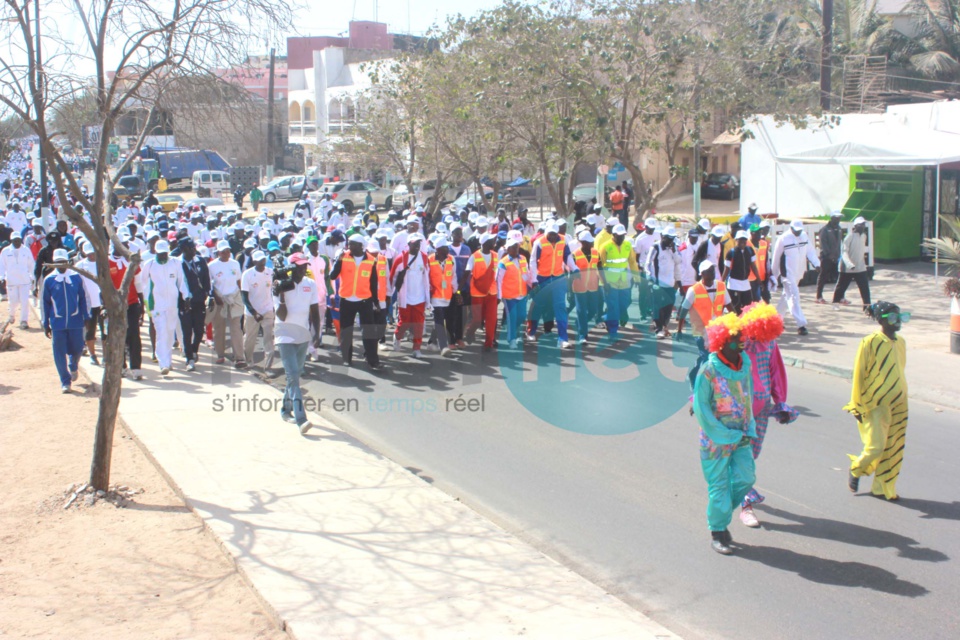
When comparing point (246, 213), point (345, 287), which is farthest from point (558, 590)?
point (246, 213)

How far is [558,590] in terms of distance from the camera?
585 cm

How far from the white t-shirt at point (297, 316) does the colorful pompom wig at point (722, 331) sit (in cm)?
454

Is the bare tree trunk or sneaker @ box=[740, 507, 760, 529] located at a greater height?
the bare tree trunk

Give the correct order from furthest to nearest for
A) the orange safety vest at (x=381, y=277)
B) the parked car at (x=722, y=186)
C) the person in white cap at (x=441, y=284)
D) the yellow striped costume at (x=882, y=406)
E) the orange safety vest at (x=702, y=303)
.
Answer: the parked car at (x=722, y=186) < the person in white cap at (x=441, y=284) < the orange safety vest at (x=381, y=277) < the orange safety vest at (x=702, y=303) < the yellow striped costume at (x=882, y=406)

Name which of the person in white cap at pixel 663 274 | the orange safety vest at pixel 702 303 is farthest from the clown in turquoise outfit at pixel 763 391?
the person in white cap at pixel 663 274

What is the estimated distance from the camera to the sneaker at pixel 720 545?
6445mm

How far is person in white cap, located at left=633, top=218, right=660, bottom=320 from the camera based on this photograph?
50.7 feet

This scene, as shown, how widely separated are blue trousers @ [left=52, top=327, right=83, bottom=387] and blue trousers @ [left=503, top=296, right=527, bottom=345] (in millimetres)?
5928

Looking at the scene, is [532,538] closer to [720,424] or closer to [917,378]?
[720,424]

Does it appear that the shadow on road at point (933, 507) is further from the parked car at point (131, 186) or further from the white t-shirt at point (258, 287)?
the parked car at point (131, 186)

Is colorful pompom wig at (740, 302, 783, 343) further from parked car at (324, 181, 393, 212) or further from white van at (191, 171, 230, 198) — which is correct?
white van at (191, 171, 230, 198)

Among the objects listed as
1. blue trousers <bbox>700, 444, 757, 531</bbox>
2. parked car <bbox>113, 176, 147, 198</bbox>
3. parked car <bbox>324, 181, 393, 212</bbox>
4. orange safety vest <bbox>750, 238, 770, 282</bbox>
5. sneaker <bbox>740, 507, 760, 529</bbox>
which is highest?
parked car <bbox>113, 176, 147, 198</bbox>

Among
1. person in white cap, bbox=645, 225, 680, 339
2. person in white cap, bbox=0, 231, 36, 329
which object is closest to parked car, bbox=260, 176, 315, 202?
person in white cap, bbox=0, 231, 36, 329

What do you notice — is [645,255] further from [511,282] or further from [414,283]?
[414,283]
